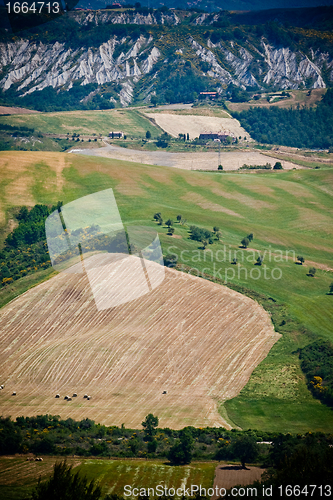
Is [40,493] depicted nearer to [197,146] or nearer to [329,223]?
[329,223]

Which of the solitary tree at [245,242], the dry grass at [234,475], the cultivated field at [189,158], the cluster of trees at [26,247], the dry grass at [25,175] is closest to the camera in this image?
the dry grass at [234,475]

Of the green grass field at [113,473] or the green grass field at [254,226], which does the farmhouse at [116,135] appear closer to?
the green grass field at [254,226]

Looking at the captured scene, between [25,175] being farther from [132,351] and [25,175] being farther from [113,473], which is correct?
[113,473]

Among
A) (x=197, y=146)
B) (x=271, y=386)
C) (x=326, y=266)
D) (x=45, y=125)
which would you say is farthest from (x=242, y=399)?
(x=45, y=125)

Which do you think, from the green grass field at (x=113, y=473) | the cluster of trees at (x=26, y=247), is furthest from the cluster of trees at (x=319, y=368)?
the cluster of trees at (x=26, y=247)

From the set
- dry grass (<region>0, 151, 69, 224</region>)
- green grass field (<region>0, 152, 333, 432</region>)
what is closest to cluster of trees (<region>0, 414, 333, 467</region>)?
green grass field (<region>0, 152, 333, 432</region>)

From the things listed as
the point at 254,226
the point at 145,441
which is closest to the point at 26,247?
the point at 254,226
